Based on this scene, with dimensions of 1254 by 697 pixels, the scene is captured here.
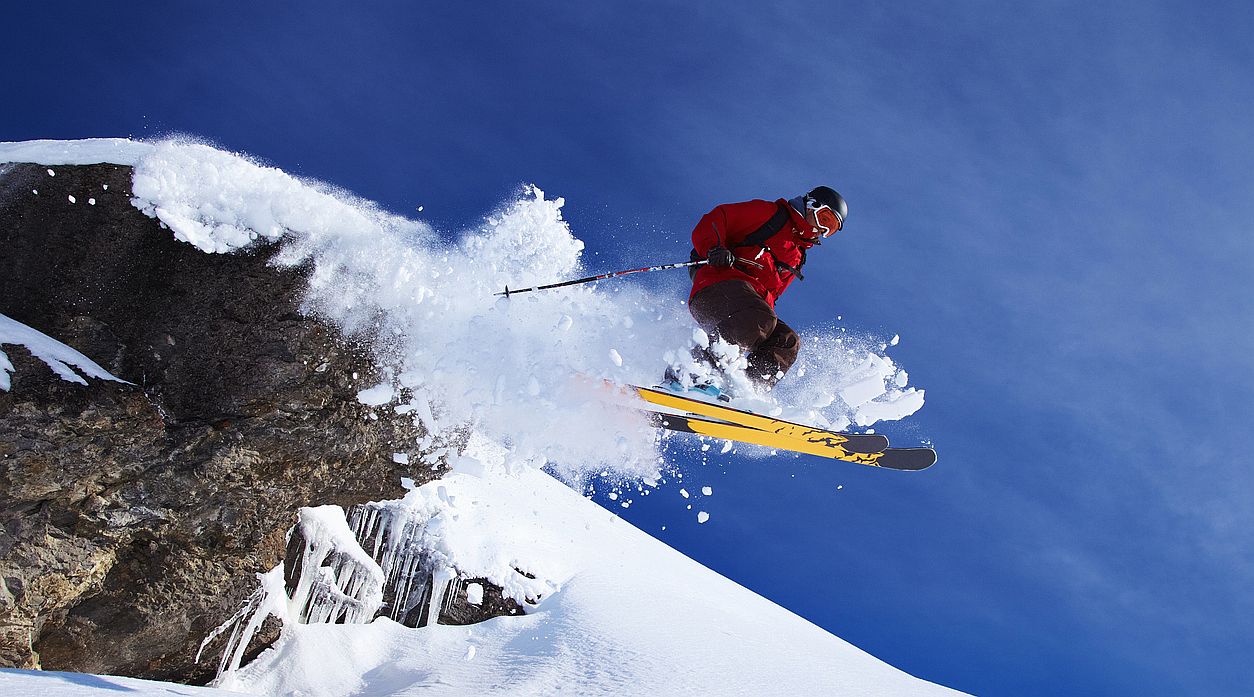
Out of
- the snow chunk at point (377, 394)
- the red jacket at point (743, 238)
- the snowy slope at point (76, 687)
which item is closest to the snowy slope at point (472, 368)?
the snow chunk at point (377, 394)

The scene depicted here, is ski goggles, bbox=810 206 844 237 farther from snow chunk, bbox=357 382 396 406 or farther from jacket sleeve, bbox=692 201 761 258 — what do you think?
snow chunk, bbox=357 382 396 406

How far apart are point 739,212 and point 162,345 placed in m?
5.09

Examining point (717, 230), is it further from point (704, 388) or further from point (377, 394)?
point (377, 394)

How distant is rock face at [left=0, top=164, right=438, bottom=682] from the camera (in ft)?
17.4

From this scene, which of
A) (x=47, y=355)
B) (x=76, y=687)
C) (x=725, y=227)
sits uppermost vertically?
(x=725, y=227)

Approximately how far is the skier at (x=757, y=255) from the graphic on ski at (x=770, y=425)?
0.55 ft

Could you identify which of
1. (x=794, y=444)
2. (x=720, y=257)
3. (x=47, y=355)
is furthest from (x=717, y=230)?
(x=47, y=355)

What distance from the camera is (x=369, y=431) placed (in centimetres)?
617

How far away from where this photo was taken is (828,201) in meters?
6.06

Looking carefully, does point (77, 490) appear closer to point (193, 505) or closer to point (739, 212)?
point (193, 505)

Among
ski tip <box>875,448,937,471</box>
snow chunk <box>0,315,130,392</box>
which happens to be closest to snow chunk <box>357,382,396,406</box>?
snow chunk <box>0,315,130,392</box>

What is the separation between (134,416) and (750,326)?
5124mm

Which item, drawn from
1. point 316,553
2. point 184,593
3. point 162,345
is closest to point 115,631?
point 184,593

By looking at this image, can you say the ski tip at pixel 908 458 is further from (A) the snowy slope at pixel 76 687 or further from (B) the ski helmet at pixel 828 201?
(A) the snowy slope at pixel 76 687
